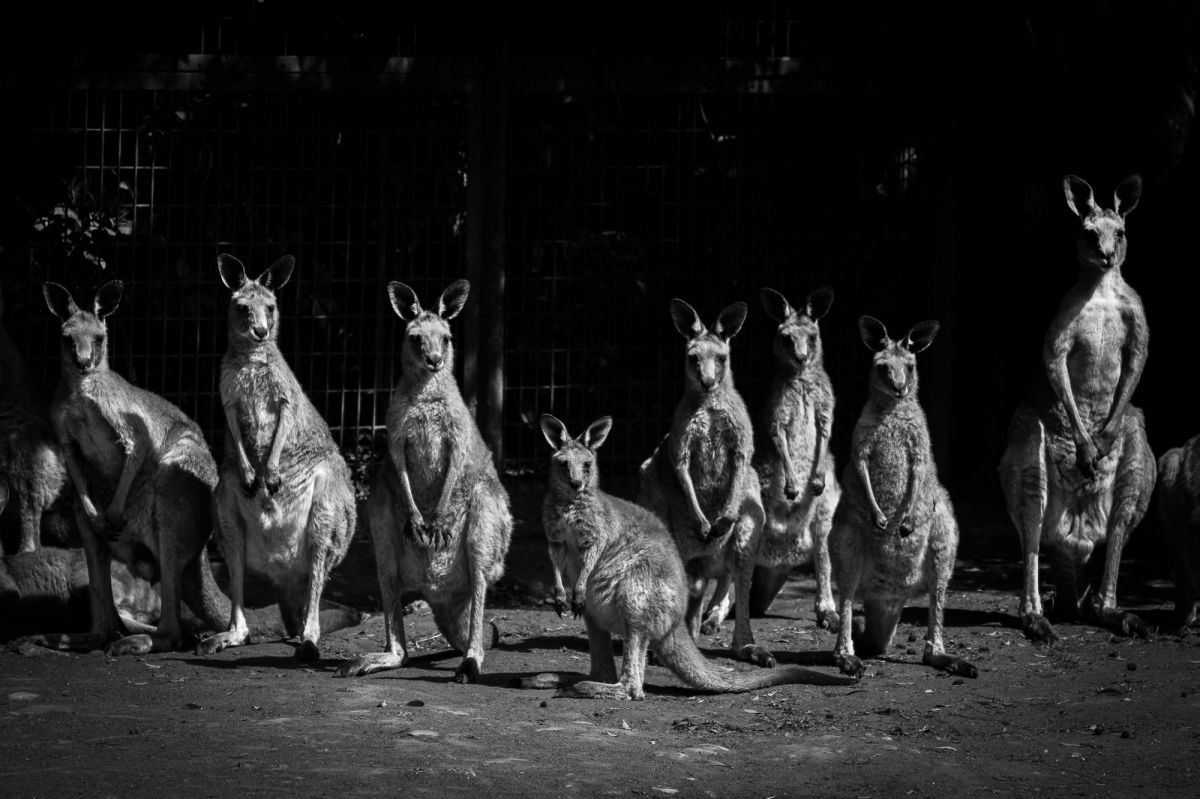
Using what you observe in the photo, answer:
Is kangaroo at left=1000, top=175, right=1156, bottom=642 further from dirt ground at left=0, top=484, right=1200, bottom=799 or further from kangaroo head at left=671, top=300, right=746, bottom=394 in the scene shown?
kangaroo head at left=671, top=300, right=746, bottom=394

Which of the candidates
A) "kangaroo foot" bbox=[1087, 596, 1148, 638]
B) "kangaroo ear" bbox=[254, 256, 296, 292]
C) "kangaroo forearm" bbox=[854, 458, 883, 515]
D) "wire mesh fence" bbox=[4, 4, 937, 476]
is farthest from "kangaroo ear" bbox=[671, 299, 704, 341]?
"kangaroo foot" bbox=[1087, 596, 1148, 638]

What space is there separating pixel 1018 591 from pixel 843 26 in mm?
4047

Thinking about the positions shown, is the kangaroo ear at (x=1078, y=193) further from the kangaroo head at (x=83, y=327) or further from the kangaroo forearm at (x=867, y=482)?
the kangaroo head at (x=83, y=327)

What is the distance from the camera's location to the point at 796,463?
31.5 feet

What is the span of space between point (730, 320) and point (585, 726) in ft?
9.93

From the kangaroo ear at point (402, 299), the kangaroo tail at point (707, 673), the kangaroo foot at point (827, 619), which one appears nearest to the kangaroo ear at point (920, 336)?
the kangaroo foot at point (827, 619)

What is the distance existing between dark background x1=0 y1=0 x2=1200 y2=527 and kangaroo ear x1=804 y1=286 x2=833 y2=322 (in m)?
1.89

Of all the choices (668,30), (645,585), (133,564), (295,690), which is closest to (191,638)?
(133,564)

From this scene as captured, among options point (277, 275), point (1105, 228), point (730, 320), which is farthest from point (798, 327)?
point (277, 275)

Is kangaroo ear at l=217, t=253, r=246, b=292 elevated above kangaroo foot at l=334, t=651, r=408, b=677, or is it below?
above

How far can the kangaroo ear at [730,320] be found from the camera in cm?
916

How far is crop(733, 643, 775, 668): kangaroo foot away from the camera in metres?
8.28

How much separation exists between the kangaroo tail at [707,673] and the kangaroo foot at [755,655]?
0.53 m

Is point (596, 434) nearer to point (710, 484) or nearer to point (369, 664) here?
point (710, 484)
